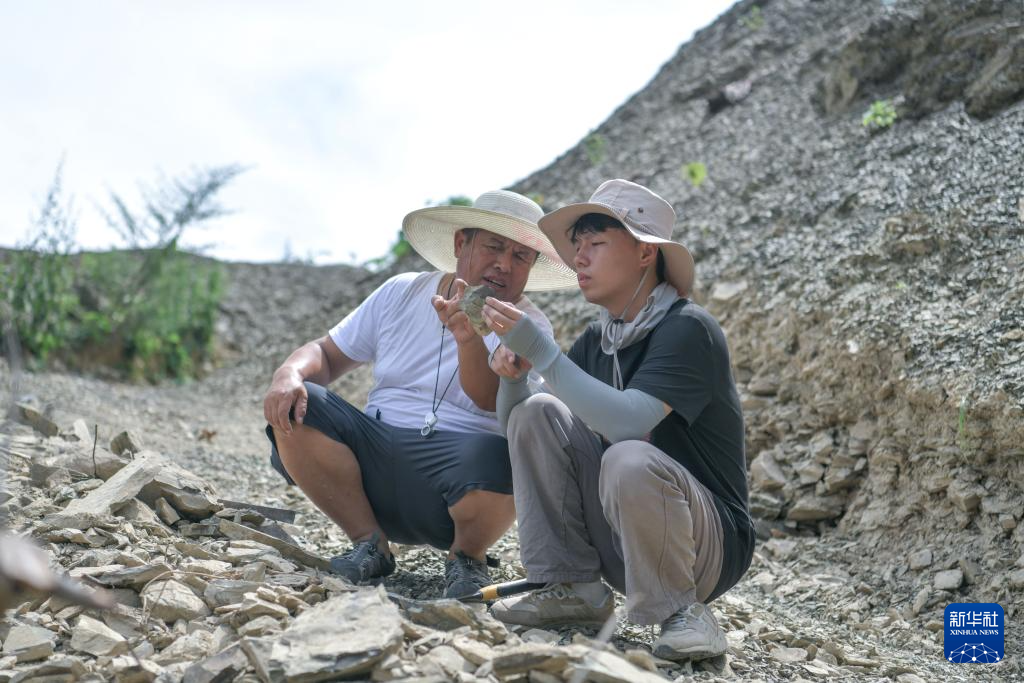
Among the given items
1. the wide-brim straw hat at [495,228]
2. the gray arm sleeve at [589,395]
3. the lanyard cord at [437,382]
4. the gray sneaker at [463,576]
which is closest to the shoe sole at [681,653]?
the gray arm sleeve at [589,395]

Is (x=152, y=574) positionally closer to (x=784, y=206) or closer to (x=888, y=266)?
(x=888, y=266)

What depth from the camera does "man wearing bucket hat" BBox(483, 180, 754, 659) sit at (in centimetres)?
286

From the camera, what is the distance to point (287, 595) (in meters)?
2.86

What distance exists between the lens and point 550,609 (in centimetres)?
313

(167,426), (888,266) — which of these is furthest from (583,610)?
(167,426)

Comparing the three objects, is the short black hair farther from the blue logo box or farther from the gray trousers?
the blue logo box

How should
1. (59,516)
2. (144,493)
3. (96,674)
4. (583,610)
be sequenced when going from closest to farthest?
(96,674) < (583,610) < (59,516) < (144,493)

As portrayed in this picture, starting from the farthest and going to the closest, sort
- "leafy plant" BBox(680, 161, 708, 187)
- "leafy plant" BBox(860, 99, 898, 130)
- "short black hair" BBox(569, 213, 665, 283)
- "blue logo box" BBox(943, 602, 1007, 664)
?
1. "leafy plant" BBox(680, 161, 708, 187)
2. "leafy plant" BBox(860, 99, 898, 130)
3. "blue logo box" BBox(943, 602, 1007, 664)
4. "short black hair" BBox(569, 213, 665, 283)

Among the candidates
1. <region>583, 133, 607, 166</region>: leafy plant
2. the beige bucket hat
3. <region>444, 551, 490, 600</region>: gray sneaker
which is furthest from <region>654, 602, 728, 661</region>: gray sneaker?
<region>583, 133, 607, 166</region>: leafy plant

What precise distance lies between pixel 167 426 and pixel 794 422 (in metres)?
5.26

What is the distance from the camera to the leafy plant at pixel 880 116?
8164 millimetres

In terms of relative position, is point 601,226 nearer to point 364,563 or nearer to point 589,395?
point 589,395

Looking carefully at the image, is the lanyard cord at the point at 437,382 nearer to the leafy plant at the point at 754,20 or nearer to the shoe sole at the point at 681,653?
the shoe sole at the point at 681,653

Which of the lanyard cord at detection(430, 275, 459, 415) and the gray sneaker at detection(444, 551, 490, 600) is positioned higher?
the lanyard cord at detection(430, 275, 459, 415)
